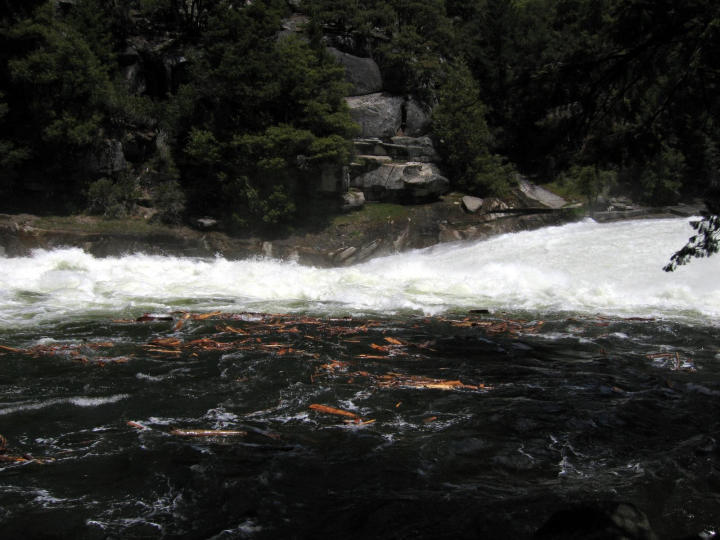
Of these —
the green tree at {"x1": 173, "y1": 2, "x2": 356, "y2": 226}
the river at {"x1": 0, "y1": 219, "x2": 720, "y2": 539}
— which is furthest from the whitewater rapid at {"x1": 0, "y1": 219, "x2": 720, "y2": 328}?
the green tree at {"x1": 173, "y1": 2, "x2": 356, "y2": 226}

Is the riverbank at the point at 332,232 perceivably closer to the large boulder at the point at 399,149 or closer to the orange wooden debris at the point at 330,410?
the large boulder at the point at 399,149

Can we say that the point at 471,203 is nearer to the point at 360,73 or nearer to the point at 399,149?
the point at 399,149

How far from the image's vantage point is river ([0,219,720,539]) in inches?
162

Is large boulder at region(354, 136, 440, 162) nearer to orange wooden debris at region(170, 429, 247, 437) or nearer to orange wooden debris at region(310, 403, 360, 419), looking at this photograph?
orange wooden debris at region(310, 403, 360, 419)

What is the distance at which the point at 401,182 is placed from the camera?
24125 mm

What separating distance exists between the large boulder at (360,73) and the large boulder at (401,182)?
481 centimetres

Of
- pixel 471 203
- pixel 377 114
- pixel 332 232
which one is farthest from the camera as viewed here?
pixel 377 114

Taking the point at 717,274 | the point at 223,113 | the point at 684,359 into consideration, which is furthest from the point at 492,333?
the point at 223,113

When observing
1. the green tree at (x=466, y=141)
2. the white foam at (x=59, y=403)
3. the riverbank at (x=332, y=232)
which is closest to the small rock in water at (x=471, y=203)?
the riverbank at (x=332, y=232)

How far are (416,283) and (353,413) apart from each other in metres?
9.85

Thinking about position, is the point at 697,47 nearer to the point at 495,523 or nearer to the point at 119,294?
the point at 495,523

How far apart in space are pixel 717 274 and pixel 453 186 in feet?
45.6

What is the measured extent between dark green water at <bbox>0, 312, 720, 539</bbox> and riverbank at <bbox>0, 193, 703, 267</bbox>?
10.3 meters

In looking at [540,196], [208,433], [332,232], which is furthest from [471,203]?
[208,433]
